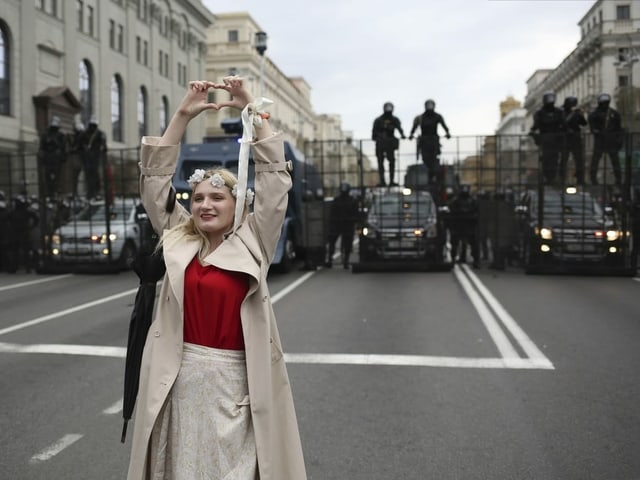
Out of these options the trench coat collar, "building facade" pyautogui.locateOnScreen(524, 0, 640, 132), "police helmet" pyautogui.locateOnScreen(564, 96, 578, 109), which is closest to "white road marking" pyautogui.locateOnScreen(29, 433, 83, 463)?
the trench coat collar

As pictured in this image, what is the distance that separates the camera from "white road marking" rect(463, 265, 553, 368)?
7.73m

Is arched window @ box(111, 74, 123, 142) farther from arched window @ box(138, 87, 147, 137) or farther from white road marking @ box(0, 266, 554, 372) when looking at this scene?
white road marking @ box(0, 266, 554, 372)

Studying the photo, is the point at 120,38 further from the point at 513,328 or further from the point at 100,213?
the point at 513,328

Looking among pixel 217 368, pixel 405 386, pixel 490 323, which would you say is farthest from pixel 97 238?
pixel 217 368

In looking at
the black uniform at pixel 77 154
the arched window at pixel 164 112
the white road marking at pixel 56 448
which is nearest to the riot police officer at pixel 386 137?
the black uniform at pixel 77 154

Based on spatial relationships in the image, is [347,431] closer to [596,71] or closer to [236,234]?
[236,234]

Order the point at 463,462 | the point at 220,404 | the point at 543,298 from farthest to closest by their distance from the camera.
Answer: the point at 543,298 < the point at 463,462 < the point at 220,404

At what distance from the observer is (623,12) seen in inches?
429

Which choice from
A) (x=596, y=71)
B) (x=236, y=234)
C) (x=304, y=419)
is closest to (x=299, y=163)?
(x=596, y=71)

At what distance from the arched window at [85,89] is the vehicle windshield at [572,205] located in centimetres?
3013

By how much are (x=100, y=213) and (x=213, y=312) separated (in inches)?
655

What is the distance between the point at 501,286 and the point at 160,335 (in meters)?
12.5

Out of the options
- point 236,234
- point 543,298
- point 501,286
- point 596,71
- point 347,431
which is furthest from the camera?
point 596,71

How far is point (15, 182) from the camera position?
65.3 ft
